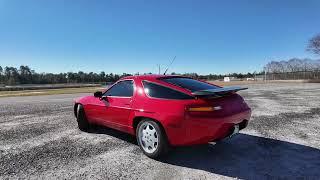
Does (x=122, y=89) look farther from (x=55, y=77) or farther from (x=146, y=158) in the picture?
(x=55, y=77)

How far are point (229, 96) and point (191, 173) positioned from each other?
1.58m

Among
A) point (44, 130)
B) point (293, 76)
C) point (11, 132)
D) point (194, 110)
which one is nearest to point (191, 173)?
point (194, 110)

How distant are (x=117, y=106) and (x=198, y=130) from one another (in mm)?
2021

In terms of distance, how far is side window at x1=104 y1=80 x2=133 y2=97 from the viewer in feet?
20.1

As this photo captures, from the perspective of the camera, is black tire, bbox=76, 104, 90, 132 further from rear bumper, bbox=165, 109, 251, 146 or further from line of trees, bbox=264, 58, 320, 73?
line of trees, bbox=264, 58, 320, 73

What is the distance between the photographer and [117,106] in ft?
20.4

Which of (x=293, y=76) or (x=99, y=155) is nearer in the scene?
(x=99, y=155)

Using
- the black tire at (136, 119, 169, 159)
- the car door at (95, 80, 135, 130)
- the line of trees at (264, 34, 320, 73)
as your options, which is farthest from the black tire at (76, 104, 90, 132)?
the line of trees at (264, 34, 320, 73)

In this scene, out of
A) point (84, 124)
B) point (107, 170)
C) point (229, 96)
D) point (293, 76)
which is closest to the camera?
point (107, 170)

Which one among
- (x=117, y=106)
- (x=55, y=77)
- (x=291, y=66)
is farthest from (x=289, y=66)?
(x=117, y=106)

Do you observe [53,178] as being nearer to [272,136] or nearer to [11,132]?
[11,132]

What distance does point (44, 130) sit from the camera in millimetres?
7945

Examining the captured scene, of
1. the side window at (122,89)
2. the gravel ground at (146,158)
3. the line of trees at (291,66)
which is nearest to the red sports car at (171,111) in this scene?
the side window at (122,89)

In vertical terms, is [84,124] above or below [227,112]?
below
